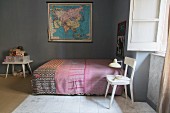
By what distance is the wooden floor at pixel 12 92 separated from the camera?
2386mm

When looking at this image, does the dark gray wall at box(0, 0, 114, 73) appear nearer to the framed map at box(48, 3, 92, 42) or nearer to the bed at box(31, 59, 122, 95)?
the framed map at box(48, 3, 92, 42)

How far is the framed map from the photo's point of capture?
13.4ft

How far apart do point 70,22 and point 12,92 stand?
241cm

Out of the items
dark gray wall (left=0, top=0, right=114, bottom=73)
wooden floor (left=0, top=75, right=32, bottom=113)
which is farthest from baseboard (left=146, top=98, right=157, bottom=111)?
wooden floor (left=0, top=75, right=32, bottom=113)

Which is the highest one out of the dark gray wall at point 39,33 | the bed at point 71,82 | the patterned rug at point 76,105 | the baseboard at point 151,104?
the dark gray wall at point 39,33

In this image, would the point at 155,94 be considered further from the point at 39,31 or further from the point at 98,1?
the point at 39,31

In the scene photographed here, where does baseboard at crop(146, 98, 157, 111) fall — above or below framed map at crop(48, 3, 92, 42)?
below

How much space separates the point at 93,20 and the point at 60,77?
2.20 metres

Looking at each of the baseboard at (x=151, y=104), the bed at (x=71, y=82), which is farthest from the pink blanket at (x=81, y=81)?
the baseboard at (x=151, y=104)

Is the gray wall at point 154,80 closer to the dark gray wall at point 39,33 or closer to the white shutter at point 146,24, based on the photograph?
the white shutter at point 146,24

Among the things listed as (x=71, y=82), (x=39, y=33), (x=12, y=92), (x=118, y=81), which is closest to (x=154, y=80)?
(x=118, y=81)

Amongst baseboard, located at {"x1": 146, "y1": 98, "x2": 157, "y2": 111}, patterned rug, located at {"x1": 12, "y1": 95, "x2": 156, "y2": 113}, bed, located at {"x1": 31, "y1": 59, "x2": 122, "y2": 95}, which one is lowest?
patterned rug, located at {"x1": 12, "y1": 95, "x2": 156, "y2": 113}

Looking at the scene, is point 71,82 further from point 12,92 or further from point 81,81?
point 12,92

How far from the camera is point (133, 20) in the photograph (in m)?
2.39
